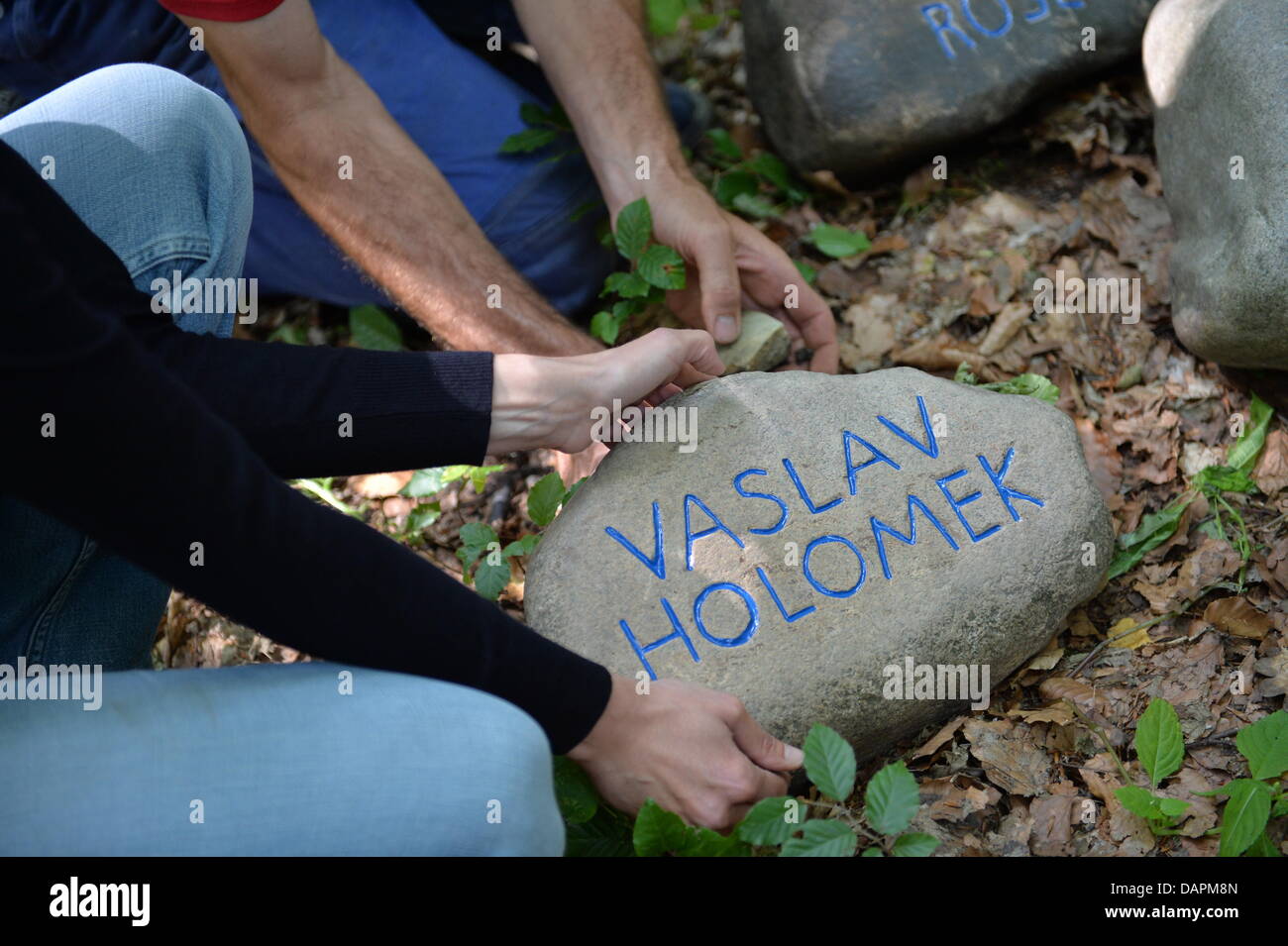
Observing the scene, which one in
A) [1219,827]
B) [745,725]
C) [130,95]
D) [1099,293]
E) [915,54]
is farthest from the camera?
[915,54]

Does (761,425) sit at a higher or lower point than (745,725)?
higher

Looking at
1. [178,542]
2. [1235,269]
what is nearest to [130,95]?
[178,542]

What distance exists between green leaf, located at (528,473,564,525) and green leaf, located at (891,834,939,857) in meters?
0.94

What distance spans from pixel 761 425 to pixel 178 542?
120 centimetres

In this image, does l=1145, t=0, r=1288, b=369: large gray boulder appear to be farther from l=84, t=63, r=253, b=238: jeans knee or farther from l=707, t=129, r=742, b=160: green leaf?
l=84, t=63, r=253, b=238: jeans knee

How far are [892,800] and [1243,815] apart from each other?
0.57 meters

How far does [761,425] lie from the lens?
87.7 inches

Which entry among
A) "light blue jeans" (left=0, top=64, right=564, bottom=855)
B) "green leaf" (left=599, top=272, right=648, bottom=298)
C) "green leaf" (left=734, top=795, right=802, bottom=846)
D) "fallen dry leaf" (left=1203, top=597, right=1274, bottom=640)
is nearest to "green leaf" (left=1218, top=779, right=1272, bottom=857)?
"fallen dry leaf" (left=1203, top=597, right=1274, bottom=640)

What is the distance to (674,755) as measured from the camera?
1.62 m

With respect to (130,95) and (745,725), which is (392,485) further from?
(745,725)

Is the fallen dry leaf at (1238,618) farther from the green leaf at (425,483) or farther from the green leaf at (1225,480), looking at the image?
the green leaf at (425,483)

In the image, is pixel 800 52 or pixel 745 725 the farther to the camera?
pixel 800 52

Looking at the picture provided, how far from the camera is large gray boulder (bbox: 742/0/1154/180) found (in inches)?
116

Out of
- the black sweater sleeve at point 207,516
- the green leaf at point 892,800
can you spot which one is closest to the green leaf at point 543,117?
the black sweater sleeve at point 207,516
